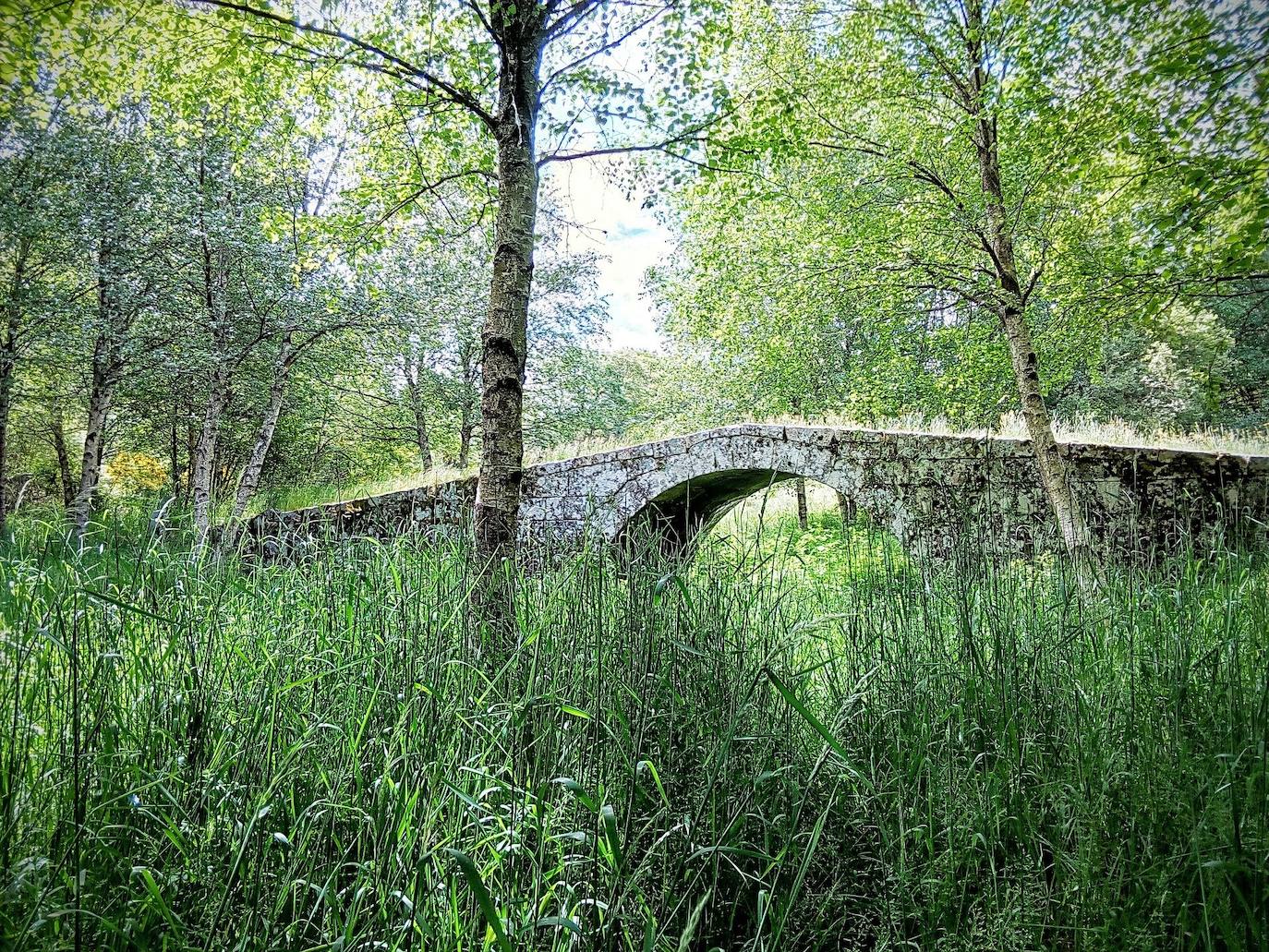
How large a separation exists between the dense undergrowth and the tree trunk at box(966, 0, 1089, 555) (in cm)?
406

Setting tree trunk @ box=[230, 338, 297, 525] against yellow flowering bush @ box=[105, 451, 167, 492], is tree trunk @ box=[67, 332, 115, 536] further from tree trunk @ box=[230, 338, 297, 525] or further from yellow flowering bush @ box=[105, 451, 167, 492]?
yellow flowering bush @ box=[105, 451, 167, 492]

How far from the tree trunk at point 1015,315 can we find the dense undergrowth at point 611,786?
4064 millimetres

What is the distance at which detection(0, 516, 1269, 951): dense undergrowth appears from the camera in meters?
1.23

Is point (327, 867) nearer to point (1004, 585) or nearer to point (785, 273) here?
point (1004, 585)

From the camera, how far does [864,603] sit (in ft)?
8.79

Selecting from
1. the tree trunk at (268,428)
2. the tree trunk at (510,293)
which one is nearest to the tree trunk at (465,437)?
the tree trunk at (268,428)

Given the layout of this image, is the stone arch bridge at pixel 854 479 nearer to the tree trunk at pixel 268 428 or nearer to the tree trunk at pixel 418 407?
the tree trunk at pixel 268 428

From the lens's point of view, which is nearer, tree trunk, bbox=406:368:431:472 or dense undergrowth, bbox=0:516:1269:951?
dense undergrowth, bbox=0:516:1269:951

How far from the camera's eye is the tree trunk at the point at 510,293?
3.49 metres

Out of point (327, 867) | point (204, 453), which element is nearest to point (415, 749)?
point (327, 867)

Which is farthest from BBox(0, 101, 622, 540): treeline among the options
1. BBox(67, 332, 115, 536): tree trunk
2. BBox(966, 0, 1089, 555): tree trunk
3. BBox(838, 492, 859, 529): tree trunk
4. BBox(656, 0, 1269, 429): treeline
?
BBox(966, 0, 1089, 555): tree trunk

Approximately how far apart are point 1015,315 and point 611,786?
6.83 metres

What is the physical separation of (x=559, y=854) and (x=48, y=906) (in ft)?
3.15

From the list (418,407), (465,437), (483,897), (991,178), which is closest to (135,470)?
(418,407)
